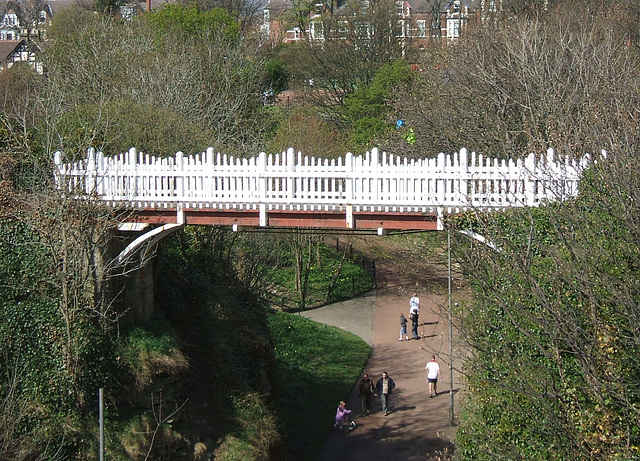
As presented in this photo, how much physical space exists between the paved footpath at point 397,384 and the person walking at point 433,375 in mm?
191

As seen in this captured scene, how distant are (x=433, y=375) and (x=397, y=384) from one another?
6.09 feet

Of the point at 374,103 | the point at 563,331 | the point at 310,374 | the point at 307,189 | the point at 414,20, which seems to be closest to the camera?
the point at 563,331

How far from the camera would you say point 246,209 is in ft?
47.3

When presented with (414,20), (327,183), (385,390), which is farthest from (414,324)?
(414,20)

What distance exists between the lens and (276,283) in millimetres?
28406

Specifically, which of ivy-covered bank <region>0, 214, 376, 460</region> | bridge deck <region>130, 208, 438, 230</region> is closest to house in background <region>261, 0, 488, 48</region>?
ivy-covered bank <region>0, 214, 376, 460</region>

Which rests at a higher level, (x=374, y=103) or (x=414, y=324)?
(x=374, y=103)

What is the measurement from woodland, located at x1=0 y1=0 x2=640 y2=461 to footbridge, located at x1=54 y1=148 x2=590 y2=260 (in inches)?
17.7

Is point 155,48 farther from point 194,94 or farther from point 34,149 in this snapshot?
point 34,149

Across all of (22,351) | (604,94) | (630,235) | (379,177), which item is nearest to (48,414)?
(22,351)

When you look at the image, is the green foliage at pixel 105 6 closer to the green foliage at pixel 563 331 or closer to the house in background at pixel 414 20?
the house in background at pixel 414 20

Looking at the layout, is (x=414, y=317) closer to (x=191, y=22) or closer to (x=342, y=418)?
(x=342, y=418)

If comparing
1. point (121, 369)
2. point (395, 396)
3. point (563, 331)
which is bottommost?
point (395, 396)

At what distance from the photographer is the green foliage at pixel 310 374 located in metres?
19.6
